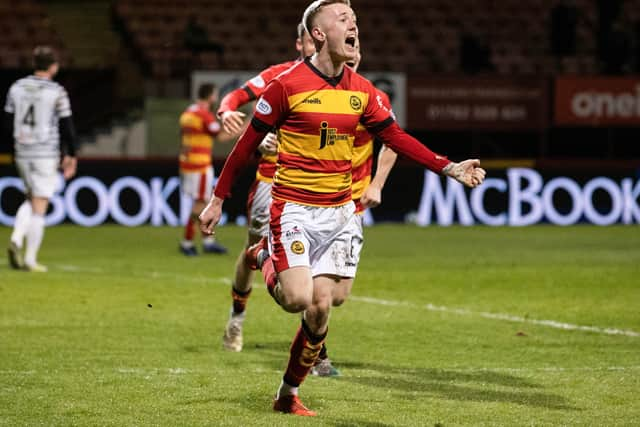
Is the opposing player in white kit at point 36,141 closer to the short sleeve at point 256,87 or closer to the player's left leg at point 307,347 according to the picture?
the short sleeve at point 256,87

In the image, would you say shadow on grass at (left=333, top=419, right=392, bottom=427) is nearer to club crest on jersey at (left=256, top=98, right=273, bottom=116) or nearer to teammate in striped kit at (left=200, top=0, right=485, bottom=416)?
teammate in striped kit at (left=200, top=0, right=485, bottom=416)

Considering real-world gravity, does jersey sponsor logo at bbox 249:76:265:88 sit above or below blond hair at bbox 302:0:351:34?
below

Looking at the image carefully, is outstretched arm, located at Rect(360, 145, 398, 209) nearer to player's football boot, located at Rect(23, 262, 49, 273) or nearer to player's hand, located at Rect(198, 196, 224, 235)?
player's hand, located at Rect(198, 196, 224, 235)

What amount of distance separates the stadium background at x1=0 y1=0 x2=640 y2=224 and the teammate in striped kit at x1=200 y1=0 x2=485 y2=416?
13387 millimetres

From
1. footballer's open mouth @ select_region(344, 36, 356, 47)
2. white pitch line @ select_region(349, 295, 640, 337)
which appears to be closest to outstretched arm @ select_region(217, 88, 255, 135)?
footballer's open mouth @ select_region(344, 36, 356, 47)

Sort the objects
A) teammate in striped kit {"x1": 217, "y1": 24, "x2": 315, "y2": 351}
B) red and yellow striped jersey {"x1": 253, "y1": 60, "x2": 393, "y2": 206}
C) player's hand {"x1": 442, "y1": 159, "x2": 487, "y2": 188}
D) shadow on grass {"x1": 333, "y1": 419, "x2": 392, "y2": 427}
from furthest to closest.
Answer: teammate in striped kit {"x1": 217, "y1": 24, "x2": 315, "y2": 351} → red and yellow striped jersey {"x1": 253, "y1": 60, "x2": 393, "y2": 206} → player's hand {"x1": 442, "y1": 159, "x2": 487, "y2": 188} → shadow on grass {"x1": 333, "y1": 419, "x2": 392, "y2": 427}

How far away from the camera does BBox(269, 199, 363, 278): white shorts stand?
21.3 ft

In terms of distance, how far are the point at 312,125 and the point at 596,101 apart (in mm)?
17603

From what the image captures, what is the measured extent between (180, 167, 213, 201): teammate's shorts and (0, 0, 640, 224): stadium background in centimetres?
305

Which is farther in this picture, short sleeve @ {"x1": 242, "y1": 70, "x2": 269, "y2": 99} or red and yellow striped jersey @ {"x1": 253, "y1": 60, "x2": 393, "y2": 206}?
short sleeve @ {"x1": 242, "y1": 70, "x2": 269, "y2": 99}

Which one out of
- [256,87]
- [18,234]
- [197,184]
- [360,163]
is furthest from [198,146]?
[360,163]

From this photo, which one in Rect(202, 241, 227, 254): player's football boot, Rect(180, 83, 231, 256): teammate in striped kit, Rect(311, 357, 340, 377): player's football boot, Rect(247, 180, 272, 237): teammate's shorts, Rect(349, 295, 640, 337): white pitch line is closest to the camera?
Rect(311, 357, 340, 377): player's football boot

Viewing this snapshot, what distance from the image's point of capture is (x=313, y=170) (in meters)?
6.58

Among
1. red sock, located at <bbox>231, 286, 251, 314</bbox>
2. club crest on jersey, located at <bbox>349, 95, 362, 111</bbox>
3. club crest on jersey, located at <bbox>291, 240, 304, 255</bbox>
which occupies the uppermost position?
club crest on jersey, located at <bbox>349, 95, 362, 111</bbox>
